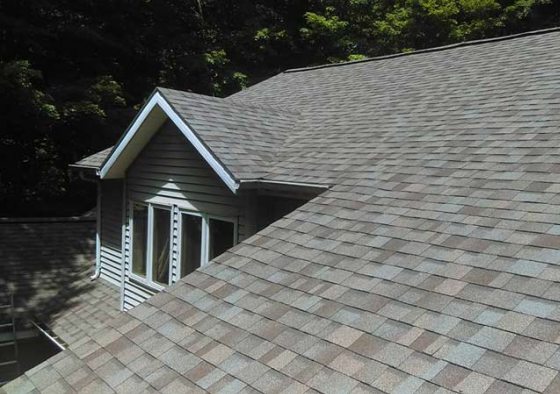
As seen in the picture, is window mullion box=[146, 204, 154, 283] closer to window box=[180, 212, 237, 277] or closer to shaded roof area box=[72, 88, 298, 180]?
window box=[180, 212, 237, 277]

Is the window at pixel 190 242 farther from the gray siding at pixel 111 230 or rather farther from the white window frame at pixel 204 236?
the gray siding at pixel 111 230

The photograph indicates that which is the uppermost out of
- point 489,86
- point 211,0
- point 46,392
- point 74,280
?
point 211,0

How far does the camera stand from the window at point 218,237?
7945mm

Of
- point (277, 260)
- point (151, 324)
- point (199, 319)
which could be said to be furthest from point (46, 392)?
point (277, 260)

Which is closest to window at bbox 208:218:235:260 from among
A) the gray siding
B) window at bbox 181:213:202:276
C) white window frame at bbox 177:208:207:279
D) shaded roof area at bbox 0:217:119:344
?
white window frame at bbox 177:208:207:279

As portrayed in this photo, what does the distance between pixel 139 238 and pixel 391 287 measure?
23.0ft

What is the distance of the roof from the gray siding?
17.3 ft

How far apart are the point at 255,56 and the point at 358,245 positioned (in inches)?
877

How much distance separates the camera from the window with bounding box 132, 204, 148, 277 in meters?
9.83

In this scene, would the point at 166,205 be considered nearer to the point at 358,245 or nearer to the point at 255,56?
the point at 358,245

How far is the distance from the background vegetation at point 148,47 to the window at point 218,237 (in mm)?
11250

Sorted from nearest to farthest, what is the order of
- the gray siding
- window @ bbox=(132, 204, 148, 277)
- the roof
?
the roof < window @ bbox=(132, 204, 148, 277) < the gray siding

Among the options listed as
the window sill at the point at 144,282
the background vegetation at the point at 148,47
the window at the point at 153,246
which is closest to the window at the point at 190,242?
the window at the point at 153,246

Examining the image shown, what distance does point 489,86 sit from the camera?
800cm
